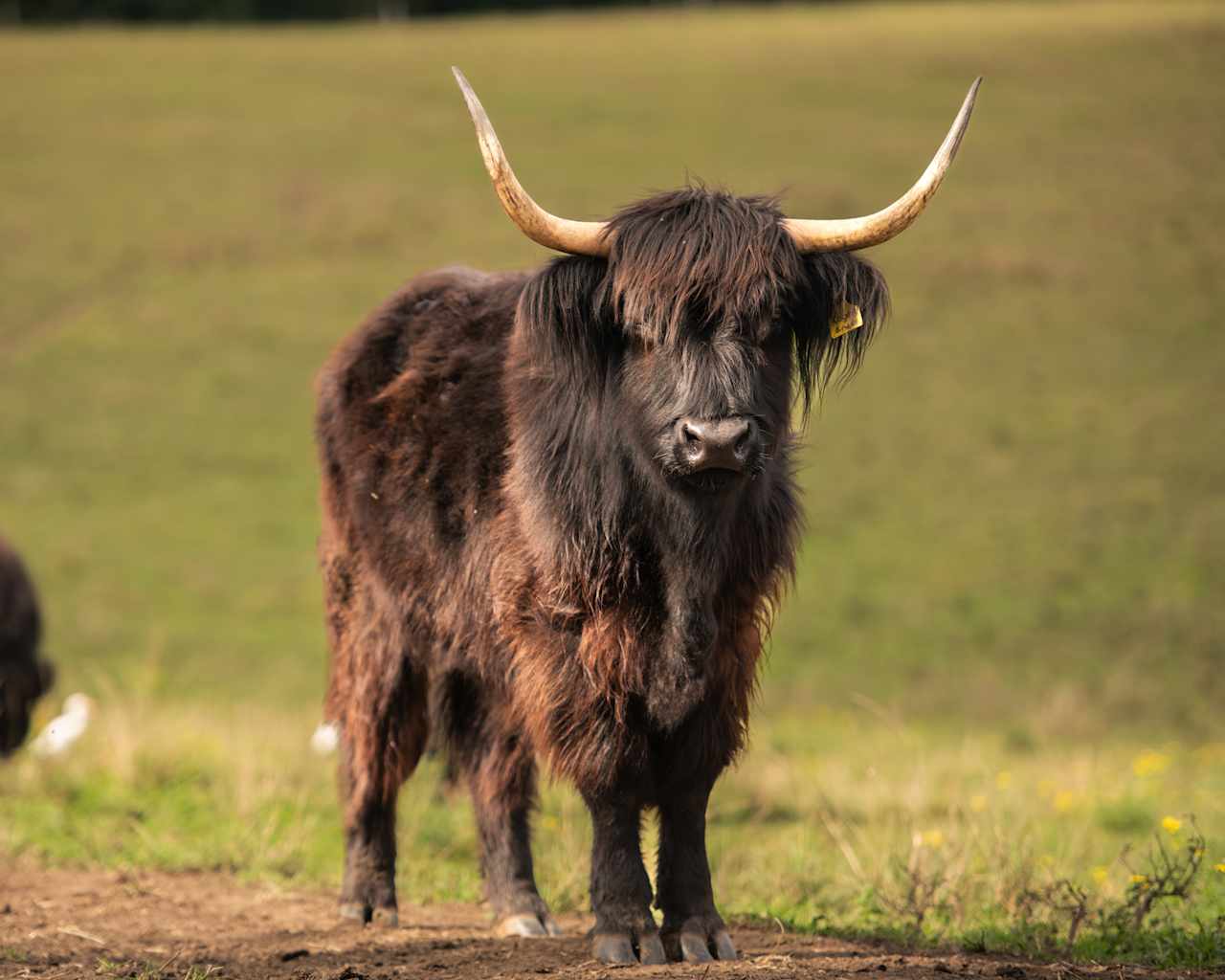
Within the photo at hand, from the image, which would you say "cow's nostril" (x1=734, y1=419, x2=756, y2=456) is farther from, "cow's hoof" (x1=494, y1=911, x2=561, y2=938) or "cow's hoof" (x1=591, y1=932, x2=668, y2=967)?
"cow's hoof" (x1=494, y1=911, x2=561, y2=938)

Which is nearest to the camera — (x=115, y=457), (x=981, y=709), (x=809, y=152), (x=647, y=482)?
(x=647, y=482)

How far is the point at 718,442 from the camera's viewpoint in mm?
4188

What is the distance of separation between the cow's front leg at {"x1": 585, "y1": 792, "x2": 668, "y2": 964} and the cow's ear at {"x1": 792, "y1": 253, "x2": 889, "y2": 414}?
4.76 feet

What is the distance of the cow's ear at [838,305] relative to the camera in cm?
474

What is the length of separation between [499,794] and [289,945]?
100 centimetres

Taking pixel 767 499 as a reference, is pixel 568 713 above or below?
below

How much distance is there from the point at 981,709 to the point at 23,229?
23.2 m

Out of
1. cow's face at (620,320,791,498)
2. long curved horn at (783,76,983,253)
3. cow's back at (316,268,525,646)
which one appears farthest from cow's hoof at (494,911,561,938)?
long curved horn at (783,76,983,253)

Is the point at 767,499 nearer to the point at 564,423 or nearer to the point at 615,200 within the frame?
the point at 564,423

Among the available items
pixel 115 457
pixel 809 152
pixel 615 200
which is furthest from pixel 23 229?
pixel 809 152

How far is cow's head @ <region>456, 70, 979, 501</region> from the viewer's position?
4348 mm

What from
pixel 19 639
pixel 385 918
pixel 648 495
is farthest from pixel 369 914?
pixel 19 639

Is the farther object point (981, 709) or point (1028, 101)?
point (1028, 101)

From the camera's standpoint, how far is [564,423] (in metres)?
4.80
